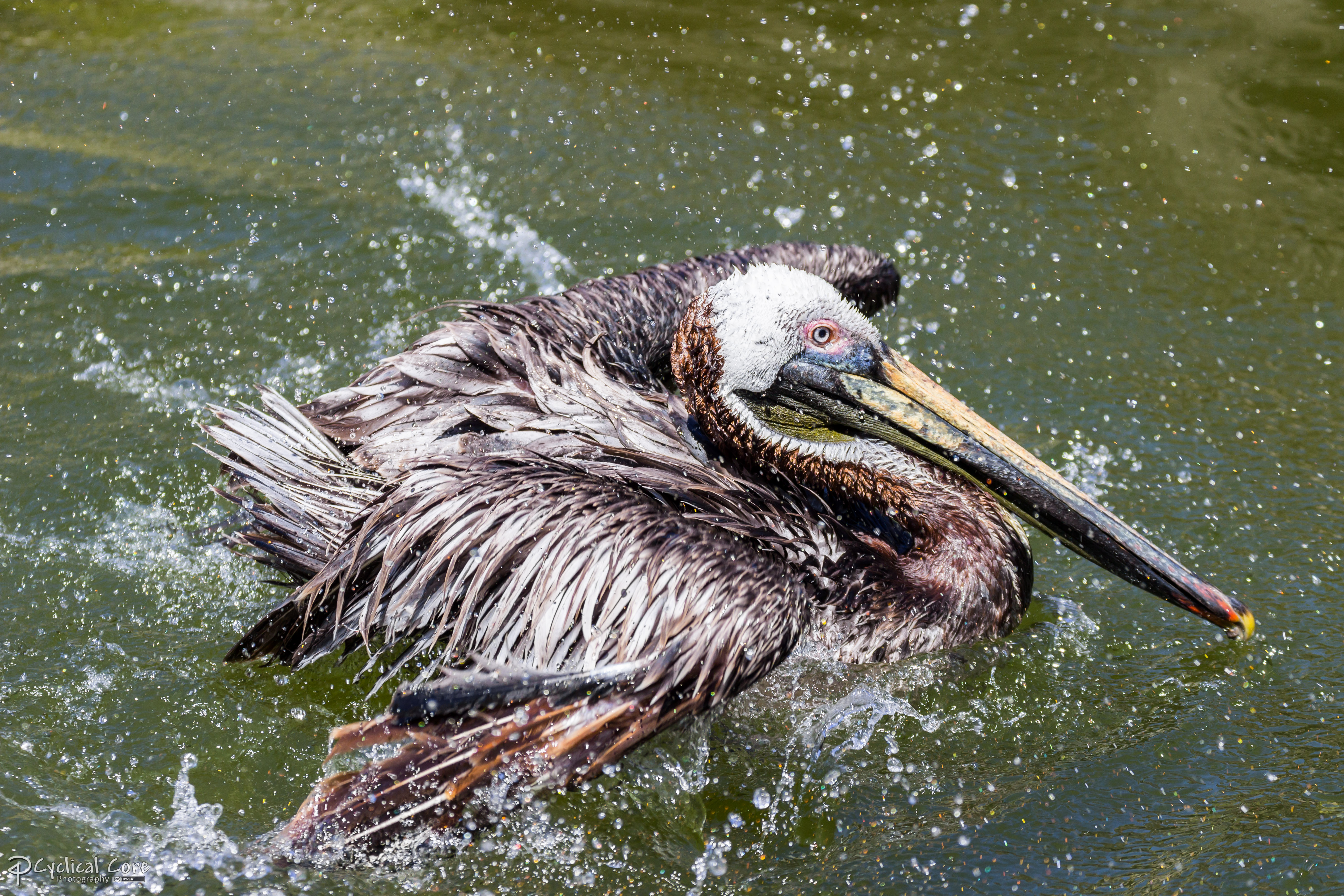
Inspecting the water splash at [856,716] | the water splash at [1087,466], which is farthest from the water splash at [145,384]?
the water splash at [1087,466]

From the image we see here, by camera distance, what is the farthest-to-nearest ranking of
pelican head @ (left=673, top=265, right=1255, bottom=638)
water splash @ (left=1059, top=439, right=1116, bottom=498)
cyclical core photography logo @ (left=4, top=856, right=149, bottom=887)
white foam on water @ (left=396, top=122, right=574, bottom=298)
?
white foam on water @ (left=396, top=122, right=574, bottom=298) → water splash @ (left=1059, top=439, right=1116, bottom=498) → pelican head @ (left=673, top=265, right=1255, bottom=638) → cyclical core photography logo @ (left=4, top=856, right=149, bottom=887)

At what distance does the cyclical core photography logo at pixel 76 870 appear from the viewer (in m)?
2.97

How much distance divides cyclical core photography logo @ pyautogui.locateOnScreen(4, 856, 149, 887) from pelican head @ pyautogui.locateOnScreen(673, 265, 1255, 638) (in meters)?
1.84

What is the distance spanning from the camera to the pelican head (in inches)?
131


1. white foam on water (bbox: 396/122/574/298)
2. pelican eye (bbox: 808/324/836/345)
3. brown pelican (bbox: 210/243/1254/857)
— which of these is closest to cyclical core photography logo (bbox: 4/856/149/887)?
brown pelican (bbox: 210/243/1254/857)

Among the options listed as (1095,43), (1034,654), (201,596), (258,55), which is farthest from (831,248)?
(258,55)

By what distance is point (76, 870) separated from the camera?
300 cm

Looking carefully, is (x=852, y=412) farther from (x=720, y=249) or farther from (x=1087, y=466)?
(x=720, y=249)

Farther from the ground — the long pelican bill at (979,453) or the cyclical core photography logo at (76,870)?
the long pelican bill at (979,453)

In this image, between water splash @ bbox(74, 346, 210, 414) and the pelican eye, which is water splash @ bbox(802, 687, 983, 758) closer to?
the pelican eye

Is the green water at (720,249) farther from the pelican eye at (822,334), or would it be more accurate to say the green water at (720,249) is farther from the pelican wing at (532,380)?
the pelican eye at (822,334)

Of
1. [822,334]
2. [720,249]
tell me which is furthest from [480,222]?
[822,334]

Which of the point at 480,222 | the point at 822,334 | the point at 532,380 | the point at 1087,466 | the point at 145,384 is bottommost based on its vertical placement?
the point at 1087,466

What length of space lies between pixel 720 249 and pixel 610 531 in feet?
8.94
